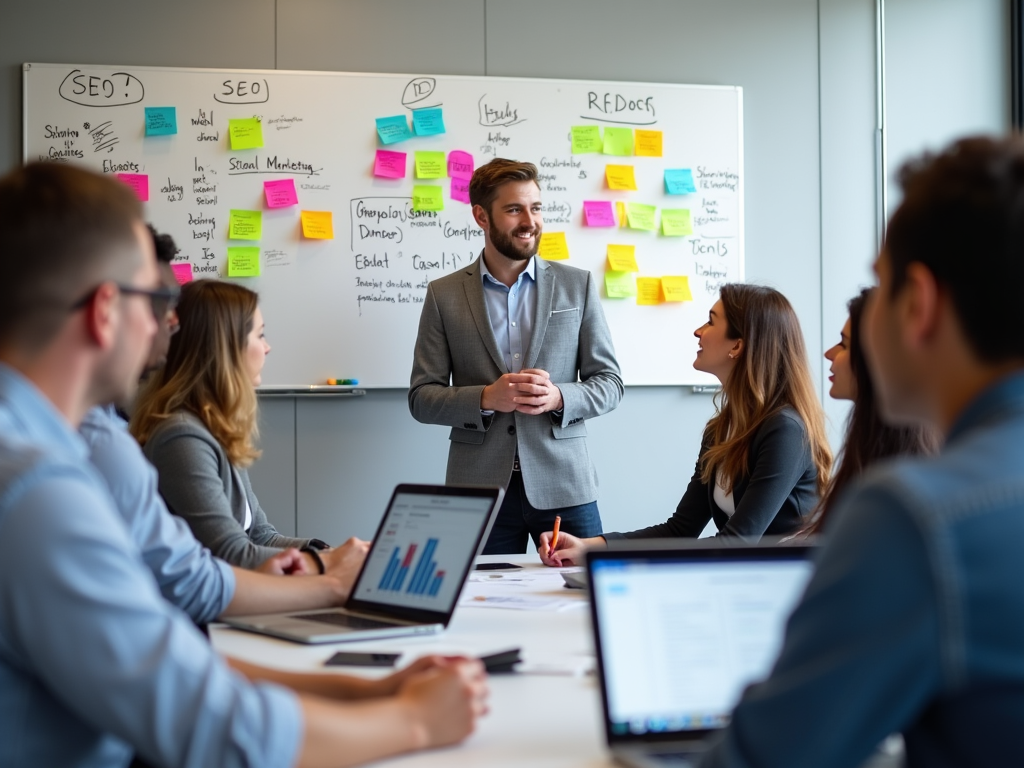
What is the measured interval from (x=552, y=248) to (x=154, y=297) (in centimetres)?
306

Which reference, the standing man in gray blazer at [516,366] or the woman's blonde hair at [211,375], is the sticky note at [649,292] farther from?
the woman's blonde hair at [211,375]

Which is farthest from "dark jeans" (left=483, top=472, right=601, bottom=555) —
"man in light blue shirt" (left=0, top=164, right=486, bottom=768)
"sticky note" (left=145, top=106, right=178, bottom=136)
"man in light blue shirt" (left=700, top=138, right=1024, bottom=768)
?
"man in light blue shirt" (left=700, top=138, right=1024, bottom=768)

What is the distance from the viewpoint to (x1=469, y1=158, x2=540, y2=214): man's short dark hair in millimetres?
3668

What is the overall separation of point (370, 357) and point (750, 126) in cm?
184

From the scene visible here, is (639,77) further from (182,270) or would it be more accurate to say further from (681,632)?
(681,632)

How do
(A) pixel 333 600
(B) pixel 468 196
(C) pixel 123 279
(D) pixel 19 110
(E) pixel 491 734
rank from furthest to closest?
(B) pixel 468 196 < (D) pixel 19 110 < (A) pixel 333 600 < (E) pixel 491 734 < (C) pixel 123 279

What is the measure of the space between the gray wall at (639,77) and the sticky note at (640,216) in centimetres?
44

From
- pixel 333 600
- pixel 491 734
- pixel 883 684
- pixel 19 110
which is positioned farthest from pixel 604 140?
pixel 883 684

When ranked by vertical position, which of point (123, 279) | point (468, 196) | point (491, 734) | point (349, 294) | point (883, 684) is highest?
point (468, 196)

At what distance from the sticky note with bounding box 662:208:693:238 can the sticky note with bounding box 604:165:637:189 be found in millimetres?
181

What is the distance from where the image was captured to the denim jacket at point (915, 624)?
72 cm

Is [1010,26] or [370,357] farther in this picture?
[1010,26]

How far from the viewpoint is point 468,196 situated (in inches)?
160

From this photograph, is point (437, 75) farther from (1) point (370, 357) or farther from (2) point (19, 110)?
(2) point (19, 110)
